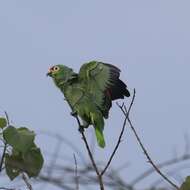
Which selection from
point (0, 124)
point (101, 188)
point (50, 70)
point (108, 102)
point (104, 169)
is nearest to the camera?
point (101, 188)

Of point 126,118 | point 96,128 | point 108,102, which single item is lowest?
point 96,128

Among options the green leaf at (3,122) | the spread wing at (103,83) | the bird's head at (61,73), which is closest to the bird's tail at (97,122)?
the spread wing at (103,83)

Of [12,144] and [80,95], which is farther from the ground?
[12,144]

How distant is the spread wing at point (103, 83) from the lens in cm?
356

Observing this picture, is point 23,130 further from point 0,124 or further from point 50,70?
point 50,70

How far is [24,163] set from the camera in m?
2.69

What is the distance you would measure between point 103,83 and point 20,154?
1.14 m

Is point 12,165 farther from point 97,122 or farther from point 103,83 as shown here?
point 97,122

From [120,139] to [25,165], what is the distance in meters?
0.45

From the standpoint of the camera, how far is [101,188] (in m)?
2.17

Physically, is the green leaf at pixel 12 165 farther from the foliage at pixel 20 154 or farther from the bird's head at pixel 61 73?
the bird's head at pixel 61 73

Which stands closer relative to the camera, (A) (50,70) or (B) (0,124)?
(B) (0,124)

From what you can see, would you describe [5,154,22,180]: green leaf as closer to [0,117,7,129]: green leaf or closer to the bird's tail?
[0,117,7,129]: green leaf

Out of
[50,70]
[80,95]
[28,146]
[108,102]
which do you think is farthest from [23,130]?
[50,70]
